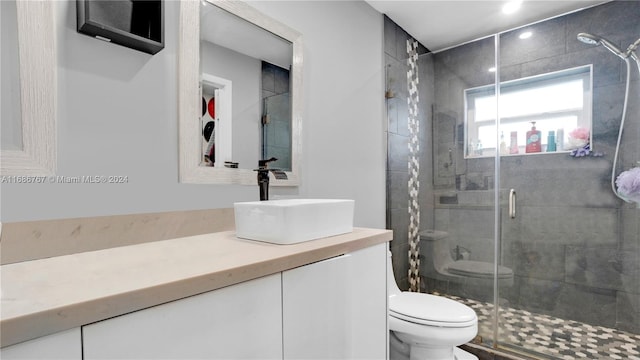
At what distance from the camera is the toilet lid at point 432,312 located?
1543 mm

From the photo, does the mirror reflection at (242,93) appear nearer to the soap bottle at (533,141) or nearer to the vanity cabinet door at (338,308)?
the vanity cabinet door at (338,308)

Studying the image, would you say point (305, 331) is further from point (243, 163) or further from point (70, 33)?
point (70, 33)

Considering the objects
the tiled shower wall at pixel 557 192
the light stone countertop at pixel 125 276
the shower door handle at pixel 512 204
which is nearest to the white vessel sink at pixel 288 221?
the light stone countertop at pixel 125 276

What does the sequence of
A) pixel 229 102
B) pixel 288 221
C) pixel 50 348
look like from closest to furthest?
pixel 50 348 < pixel 288 221 < pixel 229 102

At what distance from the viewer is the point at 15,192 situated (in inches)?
31.7

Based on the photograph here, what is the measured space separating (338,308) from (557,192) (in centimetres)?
219

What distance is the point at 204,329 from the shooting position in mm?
618

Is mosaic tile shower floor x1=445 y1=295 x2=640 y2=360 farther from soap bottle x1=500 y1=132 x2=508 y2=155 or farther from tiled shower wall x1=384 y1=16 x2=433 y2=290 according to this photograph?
soap bottle x1=500 y1=132 x2=508 y2=155

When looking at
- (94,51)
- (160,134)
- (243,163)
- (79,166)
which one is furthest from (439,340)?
(94,51)

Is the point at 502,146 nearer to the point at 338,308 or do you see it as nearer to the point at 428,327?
the point at 428,327

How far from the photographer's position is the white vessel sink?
946 millimetres

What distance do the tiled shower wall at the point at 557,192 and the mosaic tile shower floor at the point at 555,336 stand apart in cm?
7

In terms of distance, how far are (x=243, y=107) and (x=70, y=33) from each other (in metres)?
0.60

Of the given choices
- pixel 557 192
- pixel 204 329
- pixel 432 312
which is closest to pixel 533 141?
pixel 557 192
